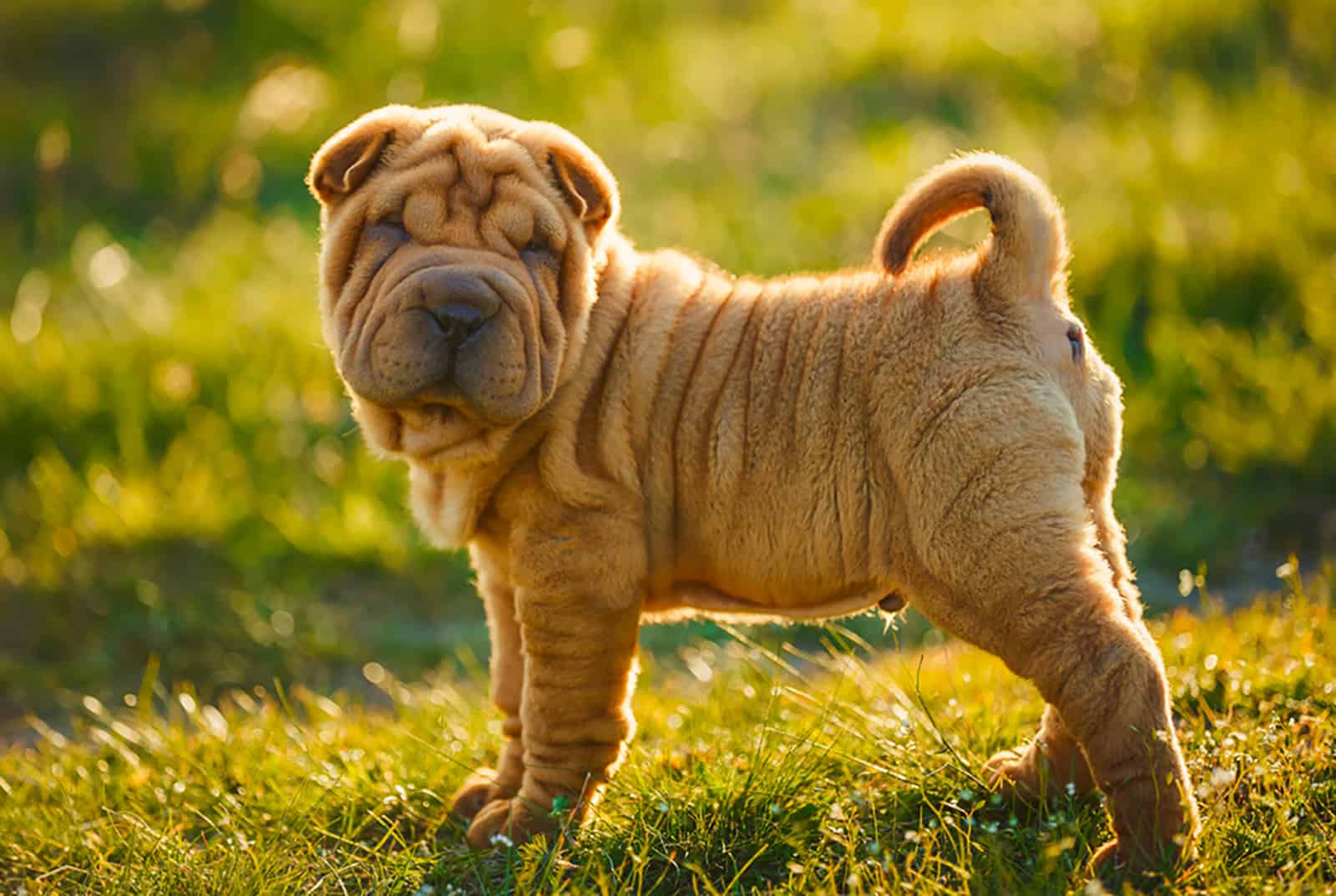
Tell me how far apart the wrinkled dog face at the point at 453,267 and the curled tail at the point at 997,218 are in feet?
2.61

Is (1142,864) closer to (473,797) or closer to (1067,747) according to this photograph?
(1067,747)

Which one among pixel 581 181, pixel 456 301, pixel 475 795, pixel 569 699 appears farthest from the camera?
pixel 475 795

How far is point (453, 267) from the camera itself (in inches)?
135

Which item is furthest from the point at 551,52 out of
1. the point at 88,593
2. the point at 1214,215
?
the point at 88,593

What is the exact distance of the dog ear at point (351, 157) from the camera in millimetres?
3668

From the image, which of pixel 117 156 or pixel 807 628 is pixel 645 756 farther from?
pixel 117 156

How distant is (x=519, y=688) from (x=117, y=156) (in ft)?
24.1

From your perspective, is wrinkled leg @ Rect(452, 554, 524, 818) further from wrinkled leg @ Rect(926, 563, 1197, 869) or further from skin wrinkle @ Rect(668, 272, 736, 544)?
wrinkled leg @ Rect(926, 563, 1197, 869)

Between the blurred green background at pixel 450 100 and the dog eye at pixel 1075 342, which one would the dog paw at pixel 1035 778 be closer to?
the dog eye at pixel 1075 342

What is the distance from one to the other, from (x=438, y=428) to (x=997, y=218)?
1523 millimetres

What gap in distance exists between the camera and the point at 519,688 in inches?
160

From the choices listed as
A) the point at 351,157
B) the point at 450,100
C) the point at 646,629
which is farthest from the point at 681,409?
the point at 450,100

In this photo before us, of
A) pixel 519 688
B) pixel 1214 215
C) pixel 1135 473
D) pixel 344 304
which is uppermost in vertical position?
pixel 344 304

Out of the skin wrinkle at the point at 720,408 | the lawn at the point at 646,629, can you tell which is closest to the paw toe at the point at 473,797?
the lawn at the point at 646,629
